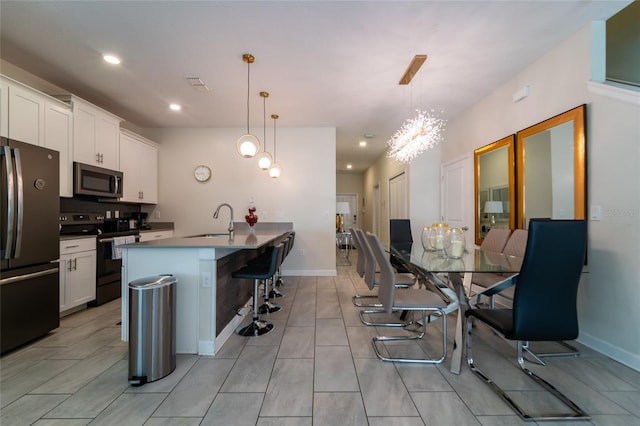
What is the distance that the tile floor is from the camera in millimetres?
1427

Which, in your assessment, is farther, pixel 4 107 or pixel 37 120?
pixel 37 120

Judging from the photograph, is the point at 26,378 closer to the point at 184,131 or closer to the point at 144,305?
the point at 144,305

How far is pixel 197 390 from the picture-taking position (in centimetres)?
164

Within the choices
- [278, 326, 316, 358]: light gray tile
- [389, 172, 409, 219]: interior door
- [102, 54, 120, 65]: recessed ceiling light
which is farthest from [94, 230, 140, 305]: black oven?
[389, 172, 409, 219]: interior door

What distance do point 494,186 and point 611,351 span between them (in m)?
2.09

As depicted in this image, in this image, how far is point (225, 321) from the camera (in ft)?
7.75

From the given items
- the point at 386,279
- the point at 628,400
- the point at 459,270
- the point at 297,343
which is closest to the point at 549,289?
the point at 459,270

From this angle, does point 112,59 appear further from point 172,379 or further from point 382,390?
point 382,390

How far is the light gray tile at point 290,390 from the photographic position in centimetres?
147

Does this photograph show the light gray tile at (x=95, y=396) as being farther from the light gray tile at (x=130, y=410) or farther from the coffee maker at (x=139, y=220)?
the coffee maker at (x=139, y=220)

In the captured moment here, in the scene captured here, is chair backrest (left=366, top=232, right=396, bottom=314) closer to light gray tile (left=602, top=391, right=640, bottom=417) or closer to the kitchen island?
the kitchen island

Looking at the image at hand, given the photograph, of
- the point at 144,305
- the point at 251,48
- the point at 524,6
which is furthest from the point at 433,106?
the point at 144,305

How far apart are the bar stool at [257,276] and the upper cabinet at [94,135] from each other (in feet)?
8.68

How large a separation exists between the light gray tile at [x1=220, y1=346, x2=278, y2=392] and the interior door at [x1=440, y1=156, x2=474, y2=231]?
11.6ft
